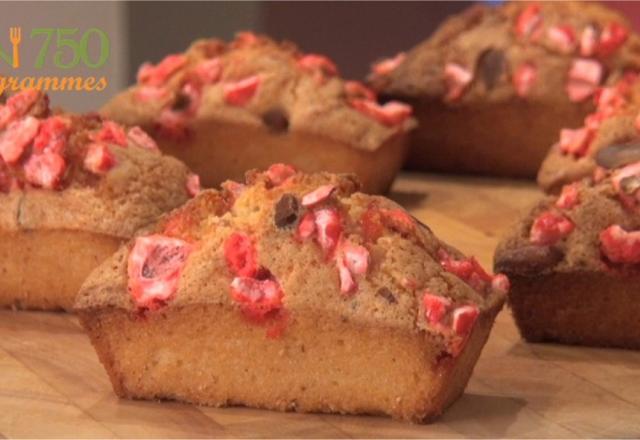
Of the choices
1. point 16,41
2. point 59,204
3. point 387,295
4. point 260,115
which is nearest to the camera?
point 387,295

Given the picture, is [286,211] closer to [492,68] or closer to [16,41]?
[16,41]

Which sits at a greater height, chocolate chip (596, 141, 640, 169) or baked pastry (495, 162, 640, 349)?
chocolate chip (596, 141, 640, 169)

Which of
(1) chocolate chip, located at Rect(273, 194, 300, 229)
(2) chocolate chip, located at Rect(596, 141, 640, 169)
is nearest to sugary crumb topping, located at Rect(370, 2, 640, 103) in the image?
(2) chocolate chip, located at Rect(596, 141, 640, 169)

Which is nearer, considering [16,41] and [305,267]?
[305,267]

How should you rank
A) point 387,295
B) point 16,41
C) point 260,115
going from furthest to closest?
point 260,115 → point 16,41 → point 387,295

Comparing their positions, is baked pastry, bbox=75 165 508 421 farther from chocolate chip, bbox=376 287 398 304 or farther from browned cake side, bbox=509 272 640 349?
browned cake side, bbox=509 272 640 349

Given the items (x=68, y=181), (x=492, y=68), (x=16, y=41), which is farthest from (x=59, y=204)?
(x=492, y=68)

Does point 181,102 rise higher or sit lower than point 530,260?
lower
